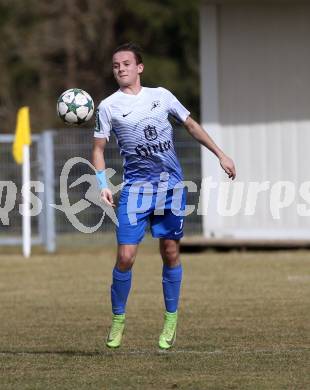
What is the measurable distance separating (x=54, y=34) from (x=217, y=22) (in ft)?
53.4

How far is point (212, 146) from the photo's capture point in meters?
8.55

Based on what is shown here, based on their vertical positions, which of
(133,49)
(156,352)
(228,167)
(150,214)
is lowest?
(156,352)

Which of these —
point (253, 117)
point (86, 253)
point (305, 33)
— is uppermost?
point (305, 33)

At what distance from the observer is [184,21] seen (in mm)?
34188

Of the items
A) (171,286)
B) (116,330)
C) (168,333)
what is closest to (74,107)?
(171,286)

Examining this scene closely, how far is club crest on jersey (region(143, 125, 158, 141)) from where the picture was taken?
8.55 m

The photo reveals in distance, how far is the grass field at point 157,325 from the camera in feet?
24.8

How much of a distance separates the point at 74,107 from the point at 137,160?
68 centimetres

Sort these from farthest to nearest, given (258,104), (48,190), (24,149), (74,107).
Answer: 1. (48,190)
2. (258,104)
3. (24,149)
4. (74,107)

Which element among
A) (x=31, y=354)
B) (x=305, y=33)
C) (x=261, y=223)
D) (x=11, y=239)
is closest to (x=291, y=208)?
(x=261, y=223)

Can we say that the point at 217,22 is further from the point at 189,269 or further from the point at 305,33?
the point at 189,269

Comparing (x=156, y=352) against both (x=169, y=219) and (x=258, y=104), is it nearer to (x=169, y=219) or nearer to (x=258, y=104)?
(x=169, y=219)

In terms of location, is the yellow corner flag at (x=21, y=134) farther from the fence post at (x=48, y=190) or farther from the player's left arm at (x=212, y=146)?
the player's left arm at (x=212, y=146)

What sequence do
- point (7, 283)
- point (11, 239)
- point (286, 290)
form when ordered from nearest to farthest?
1. point (286, 290)
2. point (7, 283)
3. point (11, 239)
